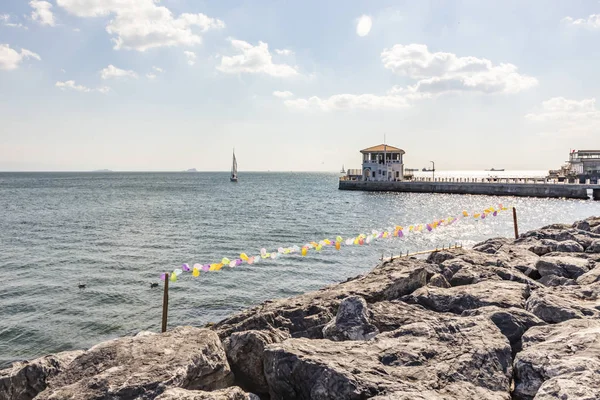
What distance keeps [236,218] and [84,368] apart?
36.7m

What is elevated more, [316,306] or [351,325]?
[351,325]

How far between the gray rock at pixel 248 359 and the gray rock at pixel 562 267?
8.36m

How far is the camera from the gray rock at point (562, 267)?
10594mm

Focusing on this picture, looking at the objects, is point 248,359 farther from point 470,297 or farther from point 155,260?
point 155,260

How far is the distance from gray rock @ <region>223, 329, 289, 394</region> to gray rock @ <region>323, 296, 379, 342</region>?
1053 millimetres

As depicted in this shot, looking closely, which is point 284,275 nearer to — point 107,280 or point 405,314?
point 107,280

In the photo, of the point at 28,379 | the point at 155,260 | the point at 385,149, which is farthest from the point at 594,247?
the point at 385,149

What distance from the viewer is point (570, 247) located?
14188 mm

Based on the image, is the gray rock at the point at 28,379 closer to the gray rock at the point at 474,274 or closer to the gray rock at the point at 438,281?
the gray rock at the point at 438,281

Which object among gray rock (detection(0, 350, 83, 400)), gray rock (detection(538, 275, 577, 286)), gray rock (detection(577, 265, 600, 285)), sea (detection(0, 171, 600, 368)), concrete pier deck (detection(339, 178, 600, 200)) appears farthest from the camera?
concrete pier deck (detection(339, 178, 600, 200))

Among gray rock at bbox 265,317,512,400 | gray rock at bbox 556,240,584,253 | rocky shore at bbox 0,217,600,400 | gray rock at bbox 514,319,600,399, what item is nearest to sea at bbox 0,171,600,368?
rocky shore at bbox 0,217,600,400

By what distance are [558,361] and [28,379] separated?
686 cm

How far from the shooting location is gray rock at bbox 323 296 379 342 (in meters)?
6.33

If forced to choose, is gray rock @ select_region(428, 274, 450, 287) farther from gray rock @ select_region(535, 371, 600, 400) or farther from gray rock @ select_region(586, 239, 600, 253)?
gray rock @ select_region(586, 239, 600, 253)
